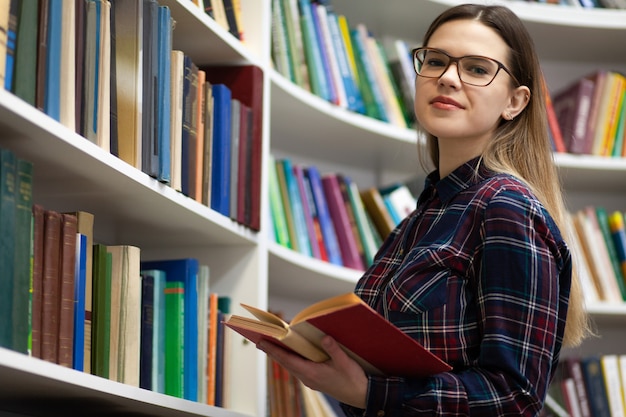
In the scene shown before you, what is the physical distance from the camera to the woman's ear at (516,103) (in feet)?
5.54

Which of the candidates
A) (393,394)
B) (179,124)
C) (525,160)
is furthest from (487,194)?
(179,124)

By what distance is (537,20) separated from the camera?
281 centimetres

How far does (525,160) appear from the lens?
5.47 ft

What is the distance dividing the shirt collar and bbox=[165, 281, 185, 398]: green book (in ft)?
1.68

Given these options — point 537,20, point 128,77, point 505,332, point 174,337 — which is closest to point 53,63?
point 128,77

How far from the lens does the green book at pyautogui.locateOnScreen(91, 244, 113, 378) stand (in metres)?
1.56

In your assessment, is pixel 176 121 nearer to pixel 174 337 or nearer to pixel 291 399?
pixel 174 337

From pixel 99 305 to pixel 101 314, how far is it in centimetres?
1

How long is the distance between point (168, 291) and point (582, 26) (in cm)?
157

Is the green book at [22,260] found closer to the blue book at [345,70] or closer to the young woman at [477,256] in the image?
the young woman at [477,256]

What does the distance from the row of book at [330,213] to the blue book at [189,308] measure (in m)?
0.43

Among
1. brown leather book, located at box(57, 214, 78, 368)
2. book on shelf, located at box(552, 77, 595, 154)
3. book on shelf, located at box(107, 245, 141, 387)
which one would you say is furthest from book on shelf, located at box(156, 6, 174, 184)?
book on shelf, located at box(552, 77, 595, 154)

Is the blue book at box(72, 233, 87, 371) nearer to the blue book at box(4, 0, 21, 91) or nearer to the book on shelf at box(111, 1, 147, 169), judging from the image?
the book on shelf at box(111, 1, 147, 169)

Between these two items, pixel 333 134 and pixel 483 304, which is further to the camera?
pixel 333 134
